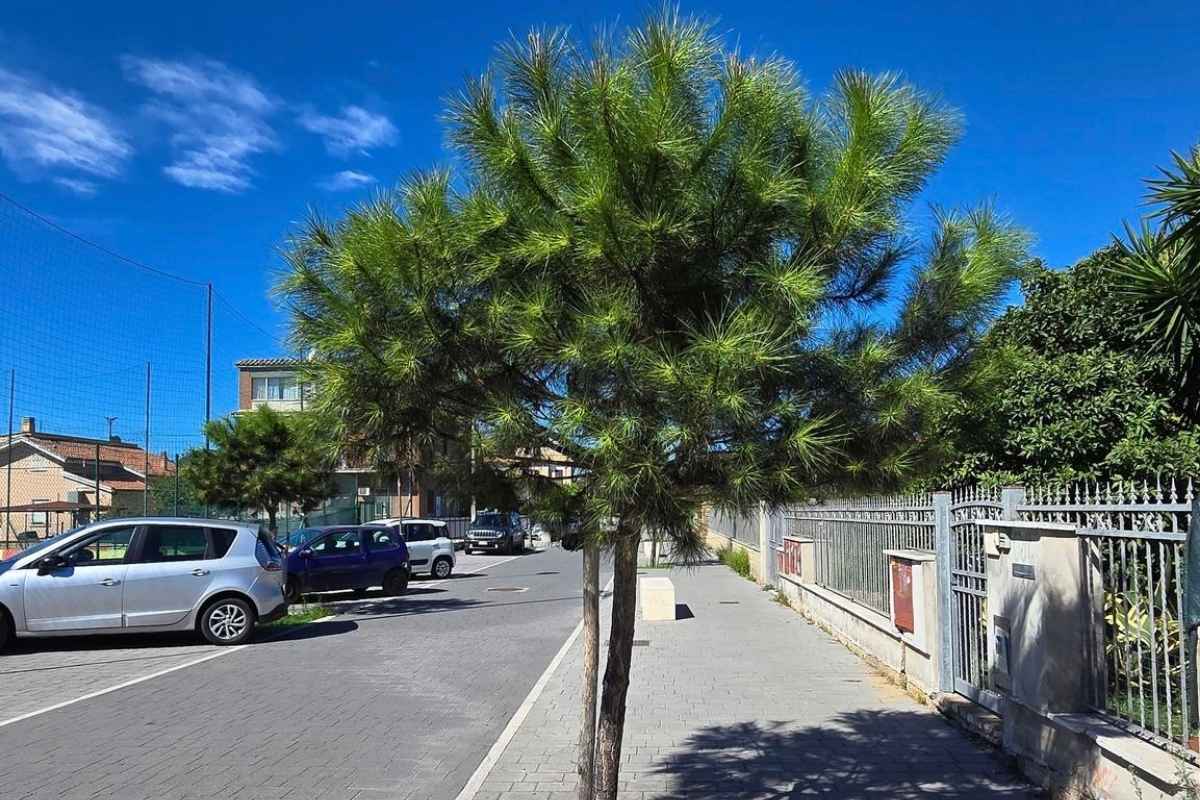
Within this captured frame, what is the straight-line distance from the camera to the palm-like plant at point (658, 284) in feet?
12.1

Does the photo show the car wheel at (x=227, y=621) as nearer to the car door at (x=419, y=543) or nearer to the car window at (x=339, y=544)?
the car window at (x=339, y=544)

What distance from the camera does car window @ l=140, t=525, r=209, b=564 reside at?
1361cm

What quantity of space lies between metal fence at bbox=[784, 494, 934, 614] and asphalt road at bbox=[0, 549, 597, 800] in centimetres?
365

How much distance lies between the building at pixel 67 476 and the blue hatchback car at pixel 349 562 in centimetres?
478

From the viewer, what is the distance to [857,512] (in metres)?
12.3

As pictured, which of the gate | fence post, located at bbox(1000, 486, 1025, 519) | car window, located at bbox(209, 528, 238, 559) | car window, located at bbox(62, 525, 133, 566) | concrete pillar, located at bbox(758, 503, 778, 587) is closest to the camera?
fence post, located at bbox(1000, 486, 1025, 519)

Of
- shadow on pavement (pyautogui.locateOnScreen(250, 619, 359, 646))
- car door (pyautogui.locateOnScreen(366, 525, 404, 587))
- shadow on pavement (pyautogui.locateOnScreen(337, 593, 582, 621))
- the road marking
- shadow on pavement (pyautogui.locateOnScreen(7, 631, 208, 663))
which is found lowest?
shadow on pavement (pyautogui.locateOnScreen(337, 593, 582, 621))

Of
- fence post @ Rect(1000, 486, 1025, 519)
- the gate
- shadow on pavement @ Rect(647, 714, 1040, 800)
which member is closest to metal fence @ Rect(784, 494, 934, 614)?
the gate

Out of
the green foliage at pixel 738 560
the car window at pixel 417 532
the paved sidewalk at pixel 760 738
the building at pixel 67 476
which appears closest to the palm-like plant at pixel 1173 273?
the paved sidewalk at pixel 760 738

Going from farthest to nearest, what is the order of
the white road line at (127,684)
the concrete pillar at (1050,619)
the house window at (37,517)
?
the house window at (37,517), the white road line at (127,684), the concrete pillar at (1050,619)

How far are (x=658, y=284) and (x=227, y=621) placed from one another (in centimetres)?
1187

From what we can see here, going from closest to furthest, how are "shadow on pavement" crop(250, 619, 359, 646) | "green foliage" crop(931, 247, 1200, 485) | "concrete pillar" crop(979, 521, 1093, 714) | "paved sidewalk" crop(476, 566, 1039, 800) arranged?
"concrete pillar" crop(979, 521, 1093, 714) < "paved sidewalk" crop(476, 566, 1039, 800) < "green foliage" crop(931, 247, 1200, 485) < "shadow on pavement" crop(250, 619, 359, 646)

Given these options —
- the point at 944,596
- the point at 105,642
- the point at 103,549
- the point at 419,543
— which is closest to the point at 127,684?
Result: the point at 103,549

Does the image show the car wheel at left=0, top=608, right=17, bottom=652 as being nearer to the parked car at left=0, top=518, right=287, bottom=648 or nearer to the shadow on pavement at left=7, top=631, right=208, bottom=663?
the parked car at left=0, top=518, right=287, bottom=648
